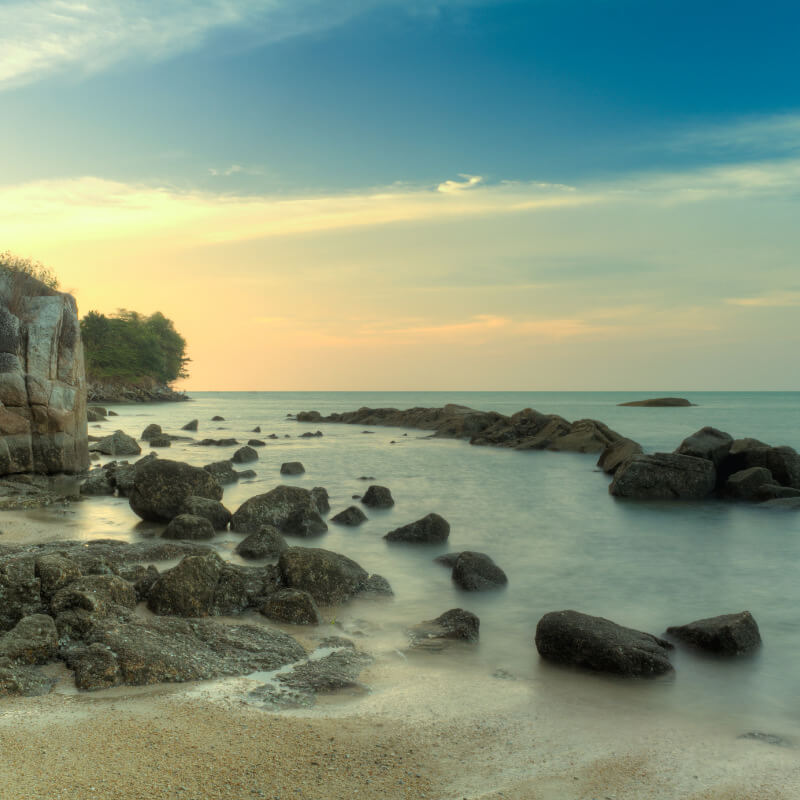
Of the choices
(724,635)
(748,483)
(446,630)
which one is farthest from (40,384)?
(748,483)

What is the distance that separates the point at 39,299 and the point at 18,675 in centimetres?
1446

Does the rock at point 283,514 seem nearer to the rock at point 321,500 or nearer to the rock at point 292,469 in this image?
the rock at point 321,500

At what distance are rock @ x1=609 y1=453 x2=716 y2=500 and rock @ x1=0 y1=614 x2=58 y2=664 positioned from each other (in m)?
16.1

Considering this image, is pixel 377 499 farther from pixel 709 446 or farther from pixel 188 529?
pixel 709 446

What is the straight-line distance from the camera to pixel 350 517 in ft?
45.5

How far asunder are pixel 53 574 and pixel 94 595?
0.61 metres

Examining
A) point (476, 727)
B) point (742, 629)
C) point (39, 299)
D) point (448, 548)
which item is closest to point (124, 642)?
point (476, 727)

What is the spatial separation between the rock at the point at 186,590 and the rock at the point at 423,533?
5.18m

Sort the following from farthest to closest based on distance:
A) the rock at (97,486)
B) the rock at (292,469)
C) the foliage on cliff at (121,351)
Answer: the foliage on cliff at (121,351) < the rock at (292,469) < the rock at (97,486)

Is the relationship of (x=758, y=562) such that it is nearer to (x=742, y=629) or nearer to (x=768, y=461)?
(x=742, y=629)

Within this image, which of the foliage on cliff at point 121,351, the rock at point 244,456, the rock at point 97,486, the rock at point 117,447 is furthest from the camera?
the foliage on cliff at point 121,351

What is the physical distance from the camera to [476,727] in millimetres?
5062

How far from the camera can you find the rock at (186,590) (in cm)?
714

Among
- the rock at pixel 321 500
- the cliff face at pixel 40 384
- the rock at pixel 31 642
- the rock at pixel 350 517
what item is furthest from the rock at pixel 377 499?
the rock at pixel 31 642
